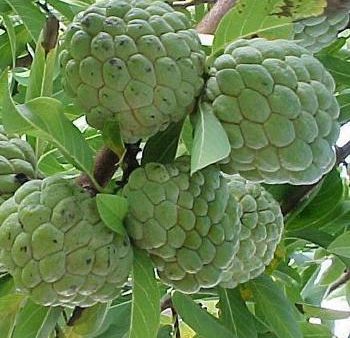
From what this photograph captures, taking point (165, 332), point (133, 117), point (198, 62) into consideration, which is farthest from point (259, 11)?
point (165, 332)

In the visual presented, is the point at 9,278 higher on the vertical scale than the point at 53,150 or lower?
lower

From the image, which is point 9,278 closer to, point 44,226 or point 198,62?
point 44,226

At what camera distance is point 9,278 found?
1496 millimetres

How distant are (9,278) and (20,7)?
517 mm

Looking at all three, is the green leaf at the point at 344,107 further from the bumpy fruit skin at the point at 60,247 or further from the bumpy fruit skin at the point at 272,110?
the bumpy fruit skin at the point at 60,247

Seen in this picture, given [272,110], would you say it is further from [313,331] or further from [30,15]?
[313,331]

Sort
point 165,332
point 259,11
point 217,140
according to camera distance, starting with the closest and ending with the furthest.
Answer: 1. point 217,140
2. point 259,11
3. point 165,332

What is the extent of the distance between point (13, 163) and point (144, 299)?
31 centimetres

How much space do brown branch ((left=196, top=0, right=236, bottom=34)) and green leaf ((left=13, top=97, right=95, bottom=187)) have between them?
293 millimetres

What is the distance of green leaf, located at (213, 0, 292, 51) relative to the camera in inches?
51.2

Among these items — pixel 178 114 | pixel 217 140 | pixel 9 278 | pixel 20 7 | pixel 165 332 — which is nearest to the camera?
pixel 217 140

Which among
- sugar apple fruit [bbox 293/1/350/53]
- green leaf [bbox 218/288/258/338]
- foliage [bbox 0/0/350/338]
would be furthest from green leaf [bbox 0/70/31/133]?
green leaf [bbox 218/288/258/338]

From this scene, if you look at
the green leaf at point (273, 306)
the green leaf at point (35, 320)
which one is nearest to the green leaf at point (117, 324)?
the green leaf at point (273, 306)

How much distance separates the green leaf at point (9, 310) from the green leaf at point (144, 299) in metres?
0.23
